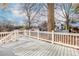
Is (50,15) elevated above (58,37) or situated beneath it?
elevated above

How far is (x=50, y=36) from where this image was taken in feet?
8.61

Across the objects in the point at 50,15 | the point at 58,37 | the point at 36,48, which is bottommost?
the point at 36,48

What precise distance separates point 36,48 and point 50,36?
0.76 ft

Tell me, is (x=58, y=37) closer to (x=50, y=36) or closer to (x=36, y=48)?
(x=50, y=36)

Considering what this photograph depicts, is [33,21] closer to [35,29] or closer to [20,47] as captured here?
[35,29]

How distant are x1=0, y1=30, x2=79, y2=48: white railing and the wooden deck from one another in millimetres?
51

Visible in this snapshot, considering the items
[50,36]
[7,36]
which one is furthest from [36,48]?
[7,36]

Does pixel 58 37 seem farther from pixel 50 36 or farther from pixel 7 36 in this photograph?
pixel 7 36

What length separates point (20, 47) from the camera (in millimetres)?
2600

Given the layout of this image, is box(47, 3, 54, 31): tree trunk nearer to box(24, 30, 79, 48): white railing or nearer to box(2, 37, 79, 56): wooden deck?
box(24, 30, 79, 48): white railing

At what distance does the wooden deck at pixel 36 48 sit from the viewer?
8.42ft

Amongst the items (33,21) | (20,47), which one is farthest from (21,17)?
(20,47)

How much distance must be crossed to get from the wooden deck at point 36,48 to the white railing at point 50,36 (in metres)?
0.05

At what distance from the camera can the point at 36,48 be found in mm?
2607
